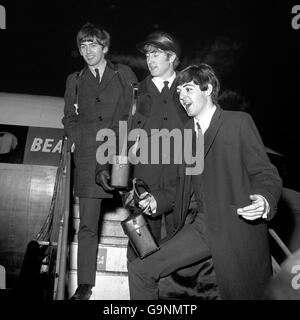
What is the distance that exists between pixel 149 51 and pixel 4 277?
5.02m

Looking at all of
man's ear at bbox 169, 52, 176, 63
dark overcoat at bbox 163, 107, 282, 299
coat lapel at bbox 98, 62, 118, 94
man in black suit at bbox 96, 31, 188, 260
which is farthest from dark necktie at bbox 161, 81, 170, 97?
dark overcoat at bbox 163, 107, 282, 299

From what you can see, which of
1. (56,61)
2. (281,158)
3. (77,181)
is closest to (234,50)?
(56,61)

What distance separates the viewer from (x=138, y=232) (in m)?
2.42

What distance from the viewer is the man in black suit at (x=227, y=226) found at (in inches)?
83.7

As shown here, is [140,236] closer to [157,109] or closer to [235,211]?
[235,211]

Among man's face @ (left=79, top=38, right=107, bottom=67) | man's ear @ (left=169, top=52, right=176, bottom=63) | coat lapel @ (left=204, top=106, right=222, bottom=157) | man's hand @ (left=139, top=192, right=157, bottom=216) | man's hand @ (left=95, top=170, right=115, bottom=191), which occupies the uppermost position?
man's face @ (left=79, top=38, right=107, bottom=67)

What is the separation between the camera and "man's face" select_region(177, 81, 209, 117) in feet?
7.80

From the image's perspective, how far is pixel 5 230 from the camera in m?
6.05

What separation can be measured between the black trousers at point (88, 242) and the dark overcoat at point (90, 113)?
0.11m

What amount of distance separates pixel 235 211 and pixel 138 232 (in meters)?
0.68

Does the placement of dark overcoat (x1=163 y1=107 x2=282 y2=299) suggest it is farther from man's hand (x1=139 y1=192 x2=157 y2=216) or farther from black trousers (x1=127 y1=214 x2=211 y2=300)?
man's hand (x1=139 y1=192 x2=157 y2=216)

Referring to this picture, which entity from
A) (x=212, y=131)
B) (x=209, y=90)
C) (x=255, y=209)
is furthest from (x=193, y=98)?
(x=255, y=209)

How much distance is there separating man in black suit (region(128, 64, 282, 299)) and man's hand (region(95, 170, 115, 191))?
0.77m
